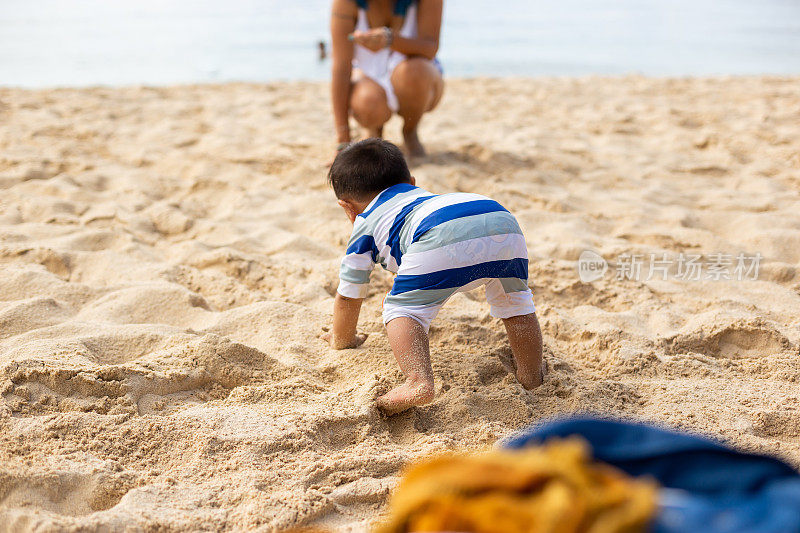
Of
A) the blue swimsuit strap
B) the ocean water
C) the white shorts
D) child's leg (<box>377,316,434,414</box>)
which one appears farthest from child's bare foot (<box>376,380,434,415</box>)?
the ocean water

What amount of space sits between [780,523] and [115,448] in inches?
49.7

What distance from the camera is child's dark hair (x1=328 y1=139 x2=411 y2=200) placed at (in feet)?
6.05

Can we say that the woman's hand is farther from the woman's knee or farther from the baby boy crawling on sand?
the baby boy crawling on sand

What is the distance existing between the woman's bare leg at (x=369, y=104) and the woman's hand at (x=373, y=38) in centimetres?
24

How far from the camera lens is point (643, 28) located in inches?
450

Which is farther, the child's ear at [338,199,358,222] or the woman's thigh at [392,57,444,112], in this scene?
the woman's thigh at [392,57,444,112]

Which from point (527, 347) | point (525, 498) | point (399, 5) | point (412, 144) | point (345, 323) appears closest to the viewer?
point (525, 498)

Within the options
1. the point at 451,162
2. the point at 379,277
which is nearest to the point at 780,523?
the point at 379,277

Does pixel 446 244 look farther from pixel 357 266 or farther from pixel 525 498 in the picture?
pixel 525 498

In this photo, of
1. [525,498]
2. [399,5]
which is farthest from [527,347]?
[399,5]

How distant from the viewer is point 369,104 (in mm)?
3344

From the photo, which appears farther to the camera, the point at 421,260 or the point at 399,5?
the point at 399,5

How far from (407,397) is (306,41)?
815cm

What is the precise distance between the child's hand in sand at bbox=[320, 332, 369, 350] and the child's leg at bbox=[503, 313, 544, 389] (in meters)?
0.46
